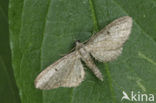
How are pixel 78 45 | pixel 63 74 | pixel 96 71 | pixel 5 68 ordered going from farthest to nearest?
pixel 5 68 < pixel 63 74 < pixel 78 45 < pixel 96 71

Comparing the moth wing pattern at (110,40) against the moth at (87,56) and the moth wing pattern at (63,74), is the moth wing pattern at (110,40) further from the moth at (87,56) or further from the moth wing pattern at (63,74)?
the moth wing pattern at (63,74)

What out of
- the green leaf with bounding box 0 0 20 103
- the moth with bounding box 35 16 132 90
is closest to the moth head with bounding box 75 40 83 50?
the moth with bounding box 35 16 132 90

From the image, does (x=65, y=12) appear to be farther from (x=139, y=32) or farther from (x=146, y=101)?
(x=146, y=101)

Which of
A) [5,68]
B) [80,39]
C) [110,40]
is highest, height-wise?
[80,39]

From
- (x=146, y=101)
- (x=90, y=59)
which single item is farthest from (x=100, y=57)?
(x=146, y=101)

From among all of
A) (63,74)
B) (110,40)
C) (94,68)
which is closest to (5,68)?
(63,74)

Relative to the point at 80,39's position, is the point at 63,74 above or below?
below

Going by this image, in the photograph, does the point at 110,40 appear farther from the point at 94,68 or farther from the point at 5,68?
the point at 5,68
